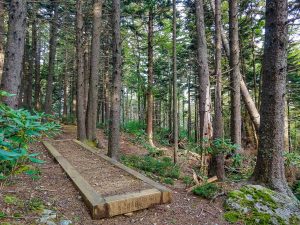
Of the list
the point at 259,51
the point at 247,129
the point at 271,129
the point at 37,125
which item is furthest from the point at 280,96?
the point at 259,51

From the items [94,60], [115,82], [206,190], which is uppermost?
[94,60]

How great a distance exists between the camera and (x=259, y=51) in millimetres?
17328

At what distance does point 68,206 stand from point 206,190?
266 cm

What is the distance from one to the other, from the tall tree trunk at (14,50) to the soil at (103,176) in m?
2.19

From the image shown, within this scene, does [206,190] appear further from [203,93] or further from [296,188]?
[296,188]

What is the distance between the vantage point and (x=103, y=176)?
5.27 meters

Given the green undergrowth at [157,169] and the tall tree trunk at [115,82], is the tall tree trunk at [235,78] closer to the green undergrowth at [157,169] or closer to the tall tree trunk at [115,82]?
the green undergrowth at [157,169]

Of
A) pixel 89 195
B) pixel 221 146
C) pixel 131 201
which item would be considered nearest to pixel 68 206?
pixel 89 195

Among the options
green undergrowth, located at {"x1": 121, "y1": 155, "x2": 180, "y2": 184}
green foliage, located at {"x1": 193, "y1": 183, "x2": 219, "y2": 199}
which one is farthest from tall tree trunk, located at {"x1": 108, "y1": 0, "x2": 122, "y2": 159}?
green foliage, located at {"x1": 193, "y1": 183, "x2": 219, "y2": 199}

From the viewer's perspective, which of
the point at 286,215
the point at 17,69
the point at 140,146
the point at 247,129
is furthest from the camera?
the point at 140,146

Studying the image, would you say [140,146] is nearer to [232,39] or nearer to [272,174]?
[232,39]

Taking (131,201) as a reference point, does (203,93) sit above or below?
above

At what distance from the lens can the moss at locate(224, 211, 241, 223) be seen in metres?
4.02

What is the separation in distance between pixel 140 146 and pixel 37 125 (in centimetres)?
1200
